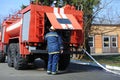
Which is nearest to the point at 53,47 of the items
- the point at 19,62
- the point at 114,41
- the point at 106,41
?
the point at 19,62

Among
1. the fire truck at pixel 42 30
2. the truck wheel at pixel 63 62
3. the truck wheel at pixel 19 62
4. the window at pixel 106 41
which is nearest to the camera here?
the fire truck at pixel 42 30

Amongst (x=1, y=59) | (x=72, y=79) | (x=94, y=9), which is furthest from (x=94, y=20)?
(x=72, y=79)

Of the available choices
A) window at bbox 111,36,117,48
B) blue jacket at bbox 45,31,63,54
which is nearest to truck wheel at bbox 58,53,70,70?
blue jacket at bbox 45,31,63,54

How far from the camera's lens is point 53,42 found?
46.7 feet

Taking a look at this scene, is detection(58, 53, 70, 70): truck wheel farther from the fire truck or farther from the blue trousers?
the blue trousers

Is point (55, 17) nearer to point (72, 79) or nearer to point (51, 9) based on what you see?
point (51, 9)

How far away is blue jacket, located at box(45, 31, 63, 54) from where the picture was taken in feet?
46.5

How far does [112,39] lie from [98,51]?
3.36 metres

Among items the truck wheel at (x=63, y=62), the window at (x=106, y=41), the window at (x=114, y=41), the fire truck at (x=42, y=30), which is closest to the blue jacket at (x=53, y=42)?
the fire truck at (x=42, y=30)

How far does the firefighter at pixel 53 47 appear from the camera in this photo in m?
14.2

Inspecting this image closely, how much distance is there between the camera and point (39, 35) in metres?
14.7

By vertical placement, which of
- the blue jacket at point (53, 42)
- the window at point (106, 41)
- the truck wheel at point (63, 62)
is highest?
the window at point (106, 41)

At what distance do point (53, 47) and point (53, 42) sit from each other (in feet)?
0.67

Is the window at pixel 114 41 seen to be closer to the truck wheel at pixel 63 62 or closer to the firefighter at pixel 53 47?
the truck wheel at pixel 63 62
